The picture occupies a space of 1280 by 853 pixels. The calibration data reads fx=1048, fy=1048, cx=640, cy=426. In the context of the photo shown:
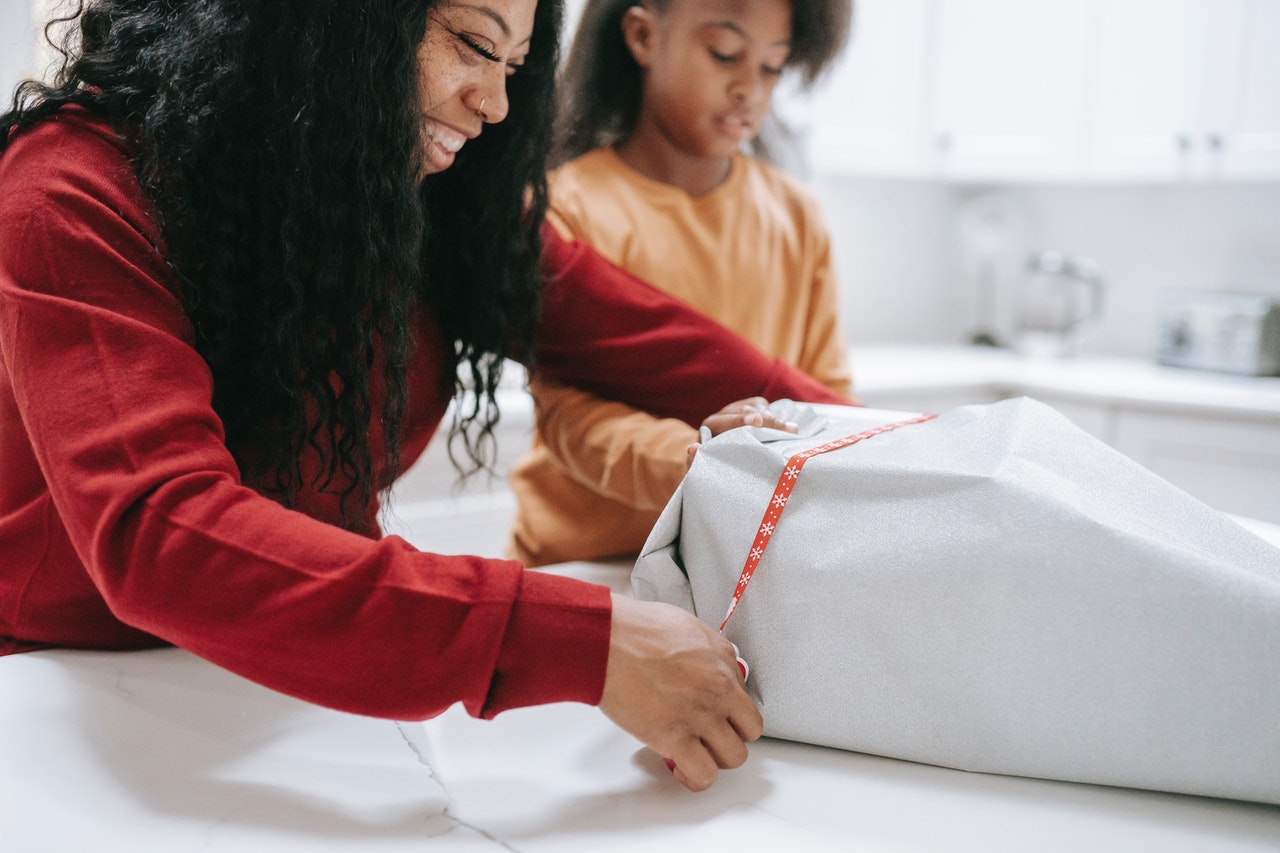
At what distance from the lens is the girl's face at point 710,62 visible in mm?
1222

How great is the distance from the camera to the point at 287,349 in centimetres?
75

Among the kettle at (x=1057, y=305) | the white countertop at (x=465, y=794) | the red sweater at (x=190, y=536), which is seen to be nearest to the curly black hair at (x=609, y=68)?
the red sweater at (x=190, y=536)

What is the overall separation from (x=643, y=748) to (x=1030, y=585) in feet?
0.83

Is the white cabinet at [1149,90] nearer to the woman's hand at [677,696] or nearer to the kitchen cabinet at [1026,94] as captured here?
the kitchen cabinet at [1026,94]

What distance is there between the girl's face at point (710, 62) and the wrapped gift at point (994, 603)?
0.67 meters

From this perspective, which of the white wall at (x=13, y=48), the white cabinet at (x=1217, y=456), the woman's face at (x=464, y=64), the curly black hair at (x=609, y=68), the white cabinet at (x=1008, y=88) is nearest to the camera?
the woman's face at (x=464, y=64)

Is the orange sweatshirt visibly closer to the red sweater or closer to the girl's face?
the girl's face

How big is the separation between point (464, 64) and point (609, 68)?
0.57 metres

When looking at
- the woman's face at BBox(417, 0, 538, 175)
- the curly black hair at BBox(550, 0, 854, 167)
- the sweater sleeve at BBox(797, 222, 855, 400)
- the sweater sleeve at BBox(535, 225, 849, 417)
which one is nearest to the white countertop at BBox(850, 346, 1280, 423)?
the sweater sleeve at BBox(797, 222, 855, 400)

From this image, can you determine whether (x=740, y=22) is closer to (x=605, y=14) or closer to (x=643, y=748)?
(x=605, y=14)

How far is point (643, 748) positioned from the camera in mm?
653

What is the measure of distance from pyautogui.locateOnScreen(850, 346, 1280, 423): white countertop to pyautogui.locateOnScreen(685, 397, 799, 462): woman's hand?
1338mm

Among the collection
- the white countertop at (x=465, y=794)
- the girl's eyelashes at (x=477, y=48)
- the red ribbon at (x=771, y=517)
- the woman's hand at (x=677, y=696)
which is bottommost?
the white countertop at (x=465, y=794)

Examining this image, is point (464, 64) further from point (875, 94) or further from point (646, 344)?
point (875, 94)
